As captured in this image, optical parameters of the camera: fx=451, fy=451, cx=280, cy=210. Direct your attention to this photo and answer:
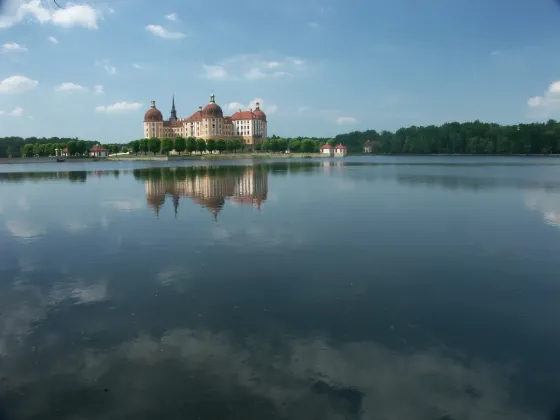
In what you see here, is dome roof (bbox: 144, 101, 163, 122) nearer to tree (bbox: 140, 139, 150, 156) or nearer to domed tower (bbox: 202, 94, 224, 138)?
domed tower (bbox: 202, 94, 224, 138)

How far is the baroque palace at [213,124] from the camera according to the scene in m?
130

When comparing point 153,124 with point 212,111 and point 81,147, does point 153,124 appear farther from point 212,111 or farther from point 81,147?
point 81,147

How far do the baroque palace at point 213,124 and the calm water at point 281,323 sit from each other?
118289 millimetres

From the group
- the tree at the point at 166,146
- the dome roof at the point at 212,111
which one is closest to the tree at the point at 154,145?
the tree at the point at 166,146

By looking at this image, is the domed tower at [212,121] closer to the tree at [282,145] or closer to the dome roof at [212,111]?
the dome roof at [212,111]

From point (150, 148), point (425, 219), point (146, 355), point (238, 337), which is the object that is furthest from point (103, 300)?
point (150, 148)

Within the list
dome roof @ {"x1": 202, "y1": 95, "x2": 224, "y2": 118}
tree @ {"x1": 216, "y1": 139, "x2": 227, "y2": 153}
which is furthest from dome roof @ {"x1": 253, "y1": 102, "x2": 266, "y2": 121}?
tree @ {"x1": 216, "y1": 139, "x2": 227, "y2": 153}

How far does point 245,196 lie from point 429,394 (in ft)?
64.6

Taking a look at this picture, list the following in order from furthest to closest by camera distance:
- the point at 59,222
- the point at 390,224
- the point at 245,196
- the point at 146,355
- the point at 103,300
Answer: the point at 245,196, the point at 59,222, the point at 390,224, the point at 103,300, the point at 146,355

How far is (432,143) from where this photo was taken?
442ft

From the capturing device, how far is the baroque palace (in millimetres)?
129875

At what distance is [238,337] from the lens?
6.62 m

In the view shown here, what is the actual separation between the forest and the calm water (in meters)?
94.8

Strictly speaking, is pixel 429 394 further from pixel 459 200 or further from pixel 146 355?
pixel 459 200
